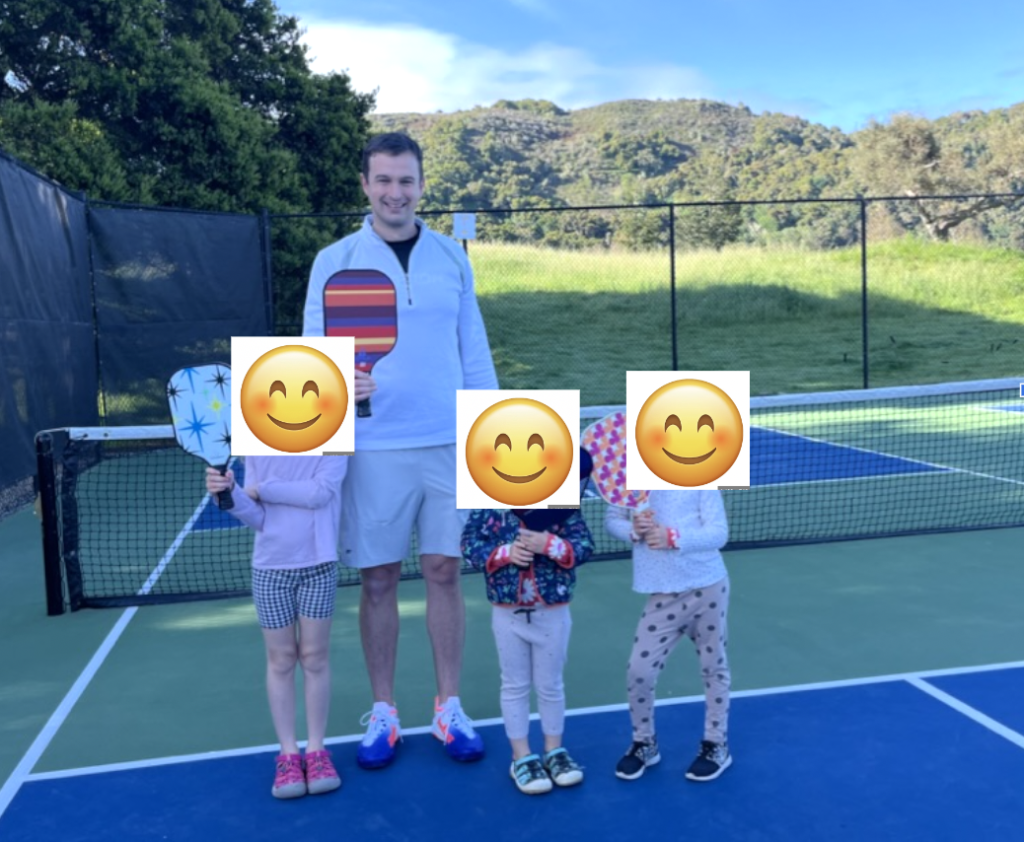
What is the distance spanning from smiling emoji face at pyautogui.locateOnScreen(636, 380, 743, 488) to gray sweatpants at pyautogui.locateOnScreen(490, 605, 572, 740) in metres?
0.61

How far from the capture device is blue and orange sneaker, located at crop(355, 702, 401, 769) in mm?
3219

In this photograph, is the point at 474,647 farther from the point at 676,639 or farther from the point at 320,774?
the point at 676,639

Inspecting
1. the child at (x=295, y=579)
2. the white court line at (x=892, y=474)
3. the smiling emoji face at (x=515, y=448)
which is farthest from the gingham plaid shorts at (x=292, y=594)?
the white court line at (x=892, y=474)

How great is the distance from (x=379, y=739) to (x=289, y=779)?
1.05ft

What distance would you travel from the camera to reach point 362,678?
160 inches

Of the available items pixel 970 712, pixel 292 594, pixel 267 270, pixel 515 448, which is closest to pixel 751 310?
pixel 267 270

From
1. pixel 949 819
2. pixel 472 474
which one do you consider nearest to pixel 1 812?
pixel 472 474

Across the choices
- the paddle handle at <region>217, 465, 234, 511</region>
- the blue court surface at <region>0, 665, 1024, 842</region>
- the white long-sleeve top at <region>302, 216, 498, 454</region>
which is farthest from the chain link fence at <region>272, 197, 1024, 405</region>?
the paddle handle at <region>217, 465, 234, 511</region>

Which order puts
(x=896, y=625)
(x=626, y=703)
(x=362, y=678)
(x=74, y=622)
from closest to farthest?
(x=626, y=703), (x=362, y=678), (x=896, y=625), (x=74, y=622)

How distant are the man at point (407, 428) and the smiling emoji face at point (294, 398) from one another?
1.40 feet

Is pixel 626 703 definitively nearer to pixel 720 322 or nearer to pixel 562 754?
pixel 562 754

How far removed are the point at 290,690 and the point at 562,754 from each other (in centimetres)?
82

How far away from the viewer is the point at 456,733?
10.7ft

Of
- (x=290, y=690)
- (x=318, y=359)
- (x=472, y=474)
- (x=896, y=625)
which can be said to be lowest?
(x=896, y=625)
